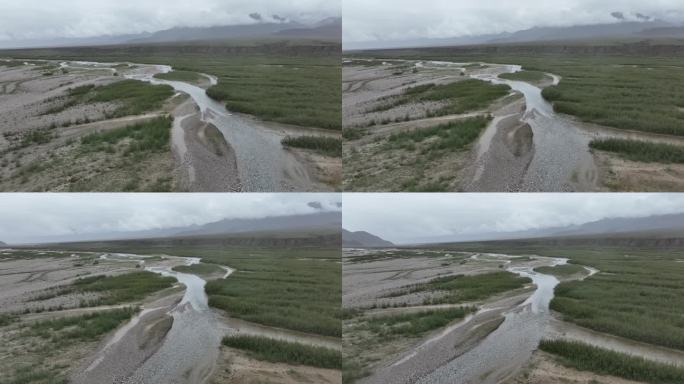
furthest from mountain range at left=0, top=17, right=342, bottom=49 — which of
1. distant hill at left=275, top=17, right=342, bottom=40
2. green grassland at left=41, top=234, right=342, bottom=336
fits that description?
green grassland at left=41, top=234, right=342, bottom=336

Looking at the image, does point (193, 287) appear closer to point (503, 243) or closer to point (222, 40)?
point (222, 40)

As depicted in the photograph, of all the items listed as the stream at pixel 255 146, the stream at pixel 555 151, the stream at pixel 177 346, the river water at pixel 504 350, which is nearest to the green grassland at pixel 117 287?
the stream at pixel 177 346

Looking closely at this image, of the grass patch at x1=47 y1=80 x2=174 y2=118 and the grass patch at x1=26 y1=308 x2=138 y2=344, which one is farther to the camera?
the grass patch at x1=47 y1=80 x2=174 y2=118

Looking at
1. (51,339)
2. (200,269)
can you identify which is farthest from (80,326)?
(200,269)

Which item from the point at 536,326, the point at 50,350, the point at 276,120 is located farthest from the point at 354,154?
the point at 50,350

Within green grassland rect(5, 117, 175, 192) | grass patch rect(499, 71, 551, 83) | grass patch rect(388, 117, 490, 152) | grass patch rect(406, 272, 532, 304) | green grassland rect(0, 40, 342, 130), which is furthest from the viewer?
grass patch rect(499, 71, 551, 83)

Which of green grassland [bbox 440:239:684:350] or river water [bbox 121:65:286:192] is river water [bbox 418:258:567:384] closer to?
green grassland [bbox 440:239:684:350]

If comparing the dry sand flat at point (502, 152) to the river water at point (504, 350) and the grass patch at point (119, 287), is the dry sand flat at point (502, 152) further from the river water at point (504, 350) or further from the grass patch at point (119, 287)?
the grass patch at point (119, 287)
